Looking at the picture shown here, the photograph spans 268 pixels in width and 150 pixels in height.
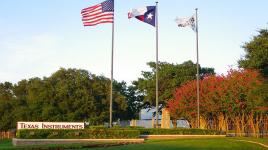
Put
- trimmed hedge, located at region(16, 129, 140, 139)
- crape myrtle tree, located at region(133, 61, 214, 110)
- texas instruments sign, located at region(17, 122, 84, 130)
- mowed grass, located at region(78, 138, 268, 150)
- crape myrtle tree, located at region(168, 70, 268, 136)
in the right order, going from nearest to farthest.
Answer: mowed grass, located at region(78, 138, 268, 150) < trimmed hedge, located at region(16, 129, 140, 139) < texas instruments sign, located at region(17, 122, 84, 130) < crape myrtle tree, located at region(168, 70, 268, 136) < crape myrtle tree, located at region(133, 61, 214, 110)

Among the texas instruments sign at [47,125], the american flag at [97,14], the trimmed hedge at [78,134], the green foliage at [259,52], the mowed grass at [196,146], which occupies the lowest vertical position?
the mowed grass at [196,146]

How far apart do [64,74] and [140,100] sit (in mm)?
16078

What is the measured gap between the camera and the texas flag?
39.5 metres

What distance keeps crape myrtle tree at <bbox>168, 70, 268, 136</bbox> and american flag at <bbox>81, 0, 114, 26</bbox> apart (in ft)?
47.2

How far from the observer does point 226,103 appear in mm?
47438

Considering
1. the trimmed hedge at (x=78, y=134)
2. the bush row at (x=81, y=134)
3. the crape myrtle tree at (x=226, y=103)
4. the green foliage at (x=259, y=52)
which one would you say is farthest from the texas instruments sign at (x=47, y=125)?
the crape myrtle tree at (x=226, y=103)

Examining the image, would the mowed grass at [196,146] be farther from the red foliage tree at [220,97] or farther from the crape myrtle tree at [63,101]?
the crape myrtle tree at [63,101]

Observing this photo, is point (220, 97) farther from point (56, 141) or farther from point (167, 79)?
point (167, 79)

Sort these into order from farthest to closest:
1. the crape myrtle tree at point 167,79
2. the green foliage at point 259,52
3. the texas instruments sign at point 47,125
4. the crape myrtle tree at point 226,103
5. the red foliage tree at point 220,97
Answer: the crape myrtle tree at point 167,79, the crape myrtle tree at point 226,103, the red foliage tree at point 220,97, the texas instruments sign at point 47,125, the green foliage at point 259,52

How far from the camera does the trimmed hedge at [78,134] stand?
3328 cm

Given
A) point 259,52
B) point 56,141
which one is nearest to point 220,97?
point 259,52

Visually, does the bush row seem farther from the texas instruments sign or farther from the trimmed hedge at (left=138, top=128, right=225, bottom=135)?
the texas instruments sign

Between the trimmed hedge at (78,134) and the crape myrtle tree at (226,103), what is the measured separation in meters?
13.0

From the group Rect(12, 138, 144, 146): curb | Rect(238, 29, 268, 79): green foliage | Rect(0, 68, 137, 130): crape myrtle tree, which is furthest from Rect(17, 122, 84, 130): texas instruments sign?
Rect(0, 68, 137, 130): crape myrtle tree
